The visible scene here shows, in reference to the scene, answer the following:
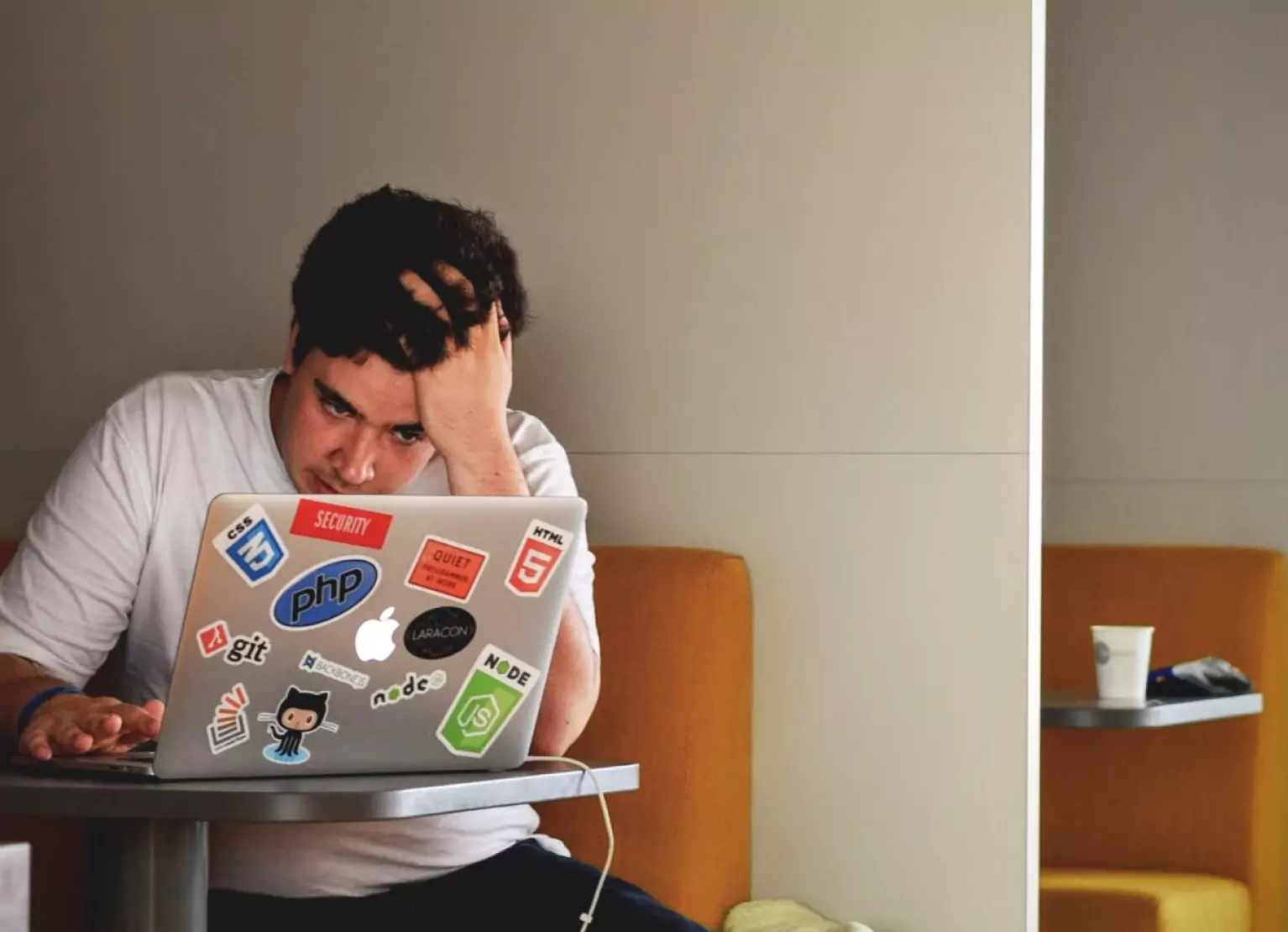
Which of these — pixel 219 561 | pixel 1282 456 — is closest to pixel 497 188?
pixel 219 561

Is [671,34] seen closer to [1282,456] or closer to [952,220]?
[952,220]

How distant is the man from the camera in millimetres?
1898

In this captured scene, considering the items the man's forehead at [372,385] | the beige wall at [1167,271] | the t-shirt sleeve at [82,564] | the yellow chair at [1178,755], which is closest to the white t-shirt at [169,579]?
the t-shirt sleeve at [82,564]

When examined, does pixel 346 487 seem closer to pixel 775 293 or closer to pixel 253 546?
pixel 253 546

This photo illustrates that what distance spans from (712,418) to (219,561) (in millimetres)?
1197

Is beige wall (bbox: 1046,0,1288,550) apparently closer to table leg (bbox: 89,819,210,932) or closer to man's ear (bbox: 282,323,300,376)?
man's ear (bbox: 282,323,300,376)

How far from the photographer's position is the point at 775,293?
8.19 ft

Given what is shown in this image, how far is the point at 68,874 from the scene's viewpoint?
243 centimetres

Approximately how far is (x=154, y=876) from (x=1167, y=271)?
9.29ft

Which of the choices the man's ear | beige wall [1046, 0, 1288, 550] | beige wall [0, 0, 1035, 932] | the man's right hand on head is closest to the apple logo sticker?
the man's right hand on head

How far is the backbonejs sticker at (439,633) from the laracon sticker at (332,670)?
48 millimetres

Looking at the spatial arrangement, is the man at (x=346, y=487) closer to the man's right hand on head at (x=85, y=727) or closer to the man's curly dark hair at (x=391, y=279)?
the man's curly dark hair at (x=391, y=279)

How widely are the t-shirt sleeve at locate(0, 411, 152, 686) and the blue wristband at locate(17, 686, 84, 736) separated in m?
0.23

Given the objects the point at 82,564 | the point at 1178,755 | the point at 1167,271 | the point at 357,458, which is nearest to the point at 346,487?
the point at 357,458
